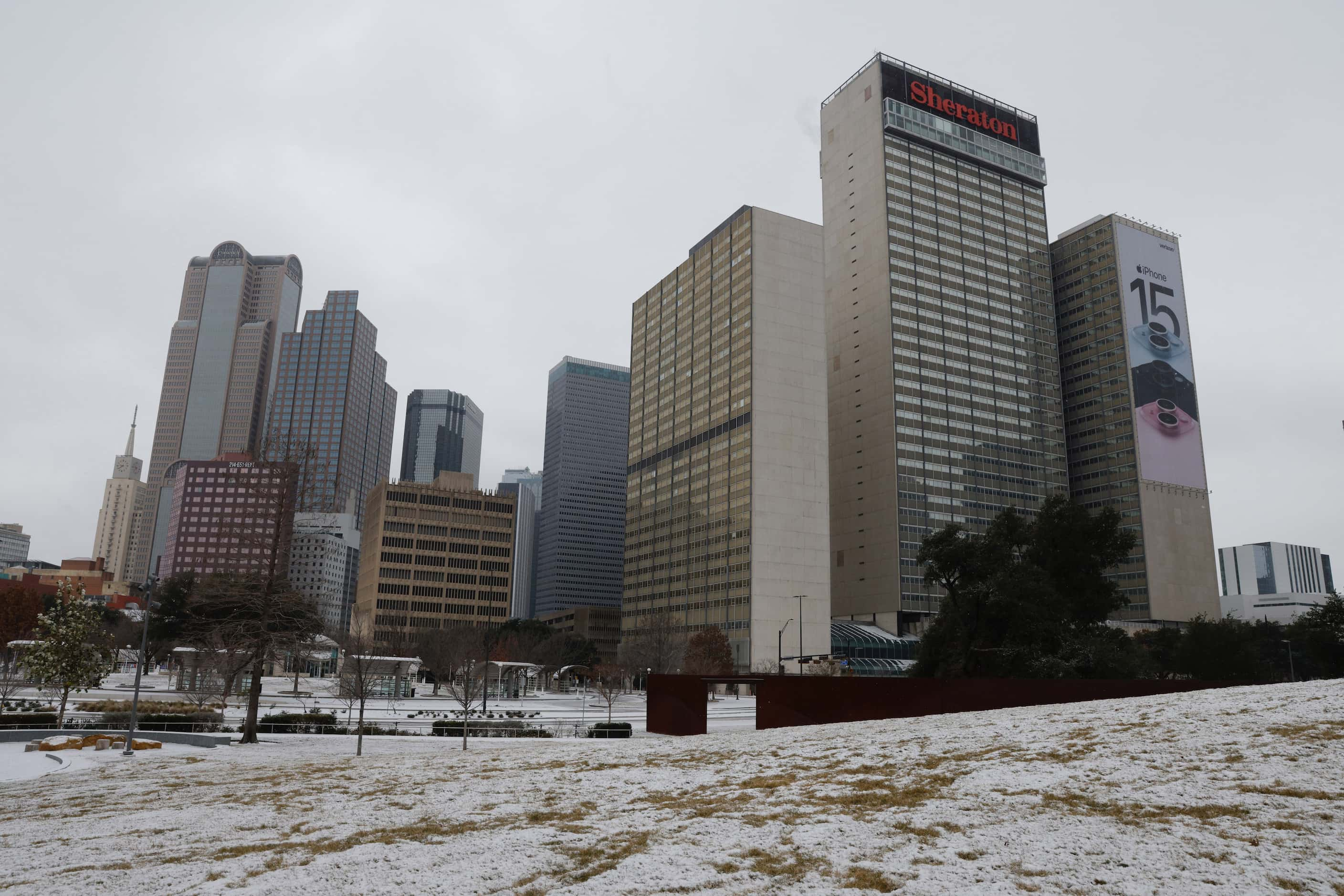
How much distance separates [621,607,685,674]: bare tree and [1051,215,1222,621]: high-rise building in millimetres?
98757

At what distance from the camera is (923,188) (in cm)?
17725

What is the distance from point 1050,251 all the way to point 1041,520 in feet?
513

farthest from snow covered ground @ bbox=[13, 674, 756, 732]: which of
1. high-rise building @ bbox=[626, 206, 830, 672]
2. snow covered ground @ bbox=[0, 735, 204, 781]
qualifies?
high-rise building @ bbox=[626, 206, 830, 672]

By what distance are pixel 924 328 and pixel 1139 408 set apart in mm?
51779

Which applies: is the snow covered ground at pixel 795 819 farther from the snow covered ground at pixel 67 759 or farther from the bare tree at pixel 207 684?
the bare tree at pixel 207 684

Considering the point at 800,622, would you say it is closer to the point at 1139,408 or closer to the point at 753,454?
the point at 753,454

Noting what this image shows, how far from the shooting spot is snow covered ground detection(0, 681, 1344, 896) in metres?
11.7

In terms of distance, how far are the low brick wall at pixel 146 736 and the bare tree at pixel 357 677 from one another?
6.30 m

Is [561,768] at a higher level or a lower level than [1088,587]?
lower

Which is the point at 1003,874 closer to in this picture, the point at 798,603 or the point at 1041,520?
the point at 1041,520

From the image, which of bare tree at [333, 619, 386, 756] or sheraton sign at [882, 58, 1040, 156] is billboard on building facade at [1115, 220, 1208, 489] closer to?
sheraton sign at [882, 58, 1040, 156]

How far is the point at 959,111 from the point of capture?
18688 cm

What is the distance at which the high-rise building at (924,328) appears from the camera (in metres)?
162

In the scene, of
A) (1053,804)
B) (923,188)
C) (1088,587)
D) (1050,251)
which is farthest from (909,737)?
(1050,251)
